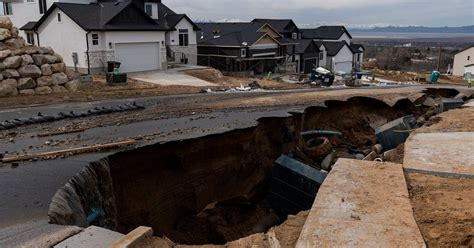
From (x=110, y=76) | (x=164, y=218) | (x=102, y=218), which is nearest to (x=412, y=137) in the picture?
(x=164, y=218)

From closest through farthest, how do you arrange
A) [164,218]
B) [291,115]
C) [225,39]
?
[164,218] < [291,115] < [225,39]

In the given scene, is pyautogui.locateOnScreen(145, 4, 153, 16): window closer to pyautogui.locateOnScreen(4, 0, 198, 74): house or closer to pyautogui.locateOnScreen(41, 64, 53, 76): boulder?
pyautogui.locateOnScreen(4, 0, 198, 74): house

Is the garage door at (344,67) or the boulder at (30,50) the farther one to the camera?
the garage door at (344,67)

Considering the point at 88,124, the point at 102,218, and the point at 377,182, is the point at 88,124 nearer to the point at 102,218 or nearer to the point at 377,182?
the point at 102,218

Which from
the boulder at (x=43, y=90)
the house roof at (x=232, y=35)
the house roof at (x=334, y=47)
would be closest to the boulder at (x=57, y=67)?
the boulder at (x=43, y=90)

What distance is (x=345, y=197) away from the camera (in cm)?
548

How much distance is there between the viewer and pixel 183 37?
110ft

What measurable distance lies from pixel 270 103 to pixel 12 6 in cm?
2797

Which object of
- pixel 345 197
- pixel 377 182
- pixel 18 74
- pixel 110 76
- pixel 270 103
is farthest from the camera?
pixel 110 76

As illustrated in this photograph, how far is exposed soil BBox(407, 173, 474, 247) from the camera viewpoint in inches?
177

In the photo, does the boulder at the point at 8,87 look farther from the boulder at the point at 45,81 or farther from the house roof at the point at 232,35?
the house roof at the point at 232,35

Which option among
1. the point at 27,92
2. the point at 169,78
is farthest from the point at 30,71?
the point at 169,78

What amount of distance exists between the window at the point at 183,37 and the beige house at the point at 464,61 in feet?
122

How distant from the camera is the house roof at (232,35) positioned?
36156 millimetres
